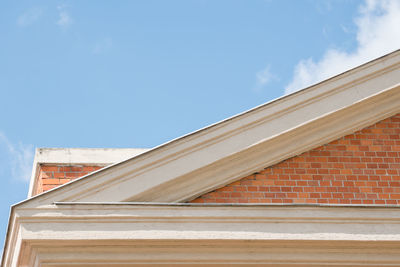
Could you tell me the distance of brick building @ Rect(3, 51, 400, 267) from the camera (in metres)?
6.86

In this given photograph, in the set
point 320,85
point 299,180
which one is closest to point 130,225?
point 299,180

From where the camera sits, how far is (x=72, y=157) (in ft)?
24.8

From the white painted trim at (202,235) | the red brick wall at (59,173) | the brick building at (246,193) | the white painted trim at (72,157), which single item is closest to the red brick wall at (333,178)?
the brick building at (246,193)

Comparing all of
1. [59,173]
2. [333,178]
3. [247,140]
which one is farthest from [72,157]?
[333,178]

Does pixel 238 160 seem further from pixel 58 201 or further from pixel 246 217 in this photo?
pixel 58 201

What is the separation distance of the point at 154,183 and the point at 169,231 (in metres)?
0.50

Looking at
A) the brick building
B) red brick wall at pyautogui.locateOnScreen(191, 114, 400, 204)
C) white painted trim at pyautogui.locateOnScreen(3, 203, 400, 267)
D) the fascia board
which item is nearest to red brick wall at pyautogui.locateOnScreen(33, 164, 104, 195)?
the brick building

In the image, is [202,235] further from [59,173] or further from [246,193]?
[59,173]

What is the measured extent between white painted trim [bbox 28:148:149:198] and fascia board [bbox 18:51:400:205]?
502 millimetres

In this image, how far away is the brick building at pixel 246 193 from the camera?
686 cm

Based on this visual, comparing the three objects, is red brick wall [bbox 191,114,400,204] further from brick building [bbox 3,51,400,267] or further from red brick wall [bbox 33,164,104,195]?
red brick wall [bbox 33,164,104,195]

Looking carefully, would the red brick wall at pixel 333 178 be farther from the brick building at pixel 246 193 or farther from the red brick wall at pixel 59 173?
the red brick wall at pixel 59 173

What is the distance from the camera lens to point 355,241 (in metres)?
7.01

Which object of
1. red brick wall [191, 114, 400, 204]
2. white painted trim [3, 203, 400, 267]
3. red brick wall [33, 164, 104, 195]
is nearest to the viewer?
white painted trim [3, 203, 400, 267]
